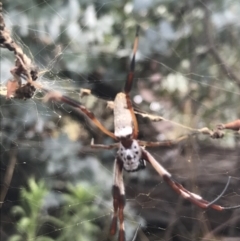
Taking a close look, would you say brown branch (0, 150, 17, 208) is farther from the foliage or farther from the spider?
the spider

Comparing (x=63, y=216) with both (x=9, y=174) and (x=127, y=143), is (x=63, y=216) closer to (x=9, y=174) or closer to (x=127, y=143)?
(x=9, y=174)

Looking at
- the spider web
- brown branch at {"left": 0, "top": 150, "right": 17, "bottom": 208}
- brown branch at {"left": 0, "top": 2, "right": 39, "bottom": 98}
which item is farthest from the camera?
brown branch at {"left": 0, "top": 150, "right": 17, "bottom": 208}

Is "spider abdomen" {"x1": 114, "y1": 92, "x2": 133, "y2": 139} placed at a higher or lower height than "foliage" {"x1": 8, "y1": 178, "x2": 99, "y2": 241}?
lower

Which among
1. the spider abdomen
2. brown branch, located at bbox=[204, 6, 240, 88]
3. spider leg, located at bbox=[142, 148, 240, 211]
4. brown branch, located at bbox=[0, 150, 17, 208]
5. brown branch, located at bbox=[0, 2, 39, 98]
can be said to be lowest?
spider leg, located at bbox=[142, 148, 240, 211]

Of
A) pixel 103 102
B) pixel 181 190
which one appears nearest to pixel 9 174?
pixel 103 102

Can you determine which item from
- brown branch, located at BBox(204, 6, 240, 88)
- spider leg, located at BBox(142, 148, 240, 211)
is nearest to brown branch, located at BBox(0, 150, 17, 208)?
brown branch, located at BBox(204, 6, 240, 88)

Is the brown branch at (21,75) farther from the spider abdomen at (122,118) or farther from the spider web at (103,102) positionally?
the spider web at (103,102)

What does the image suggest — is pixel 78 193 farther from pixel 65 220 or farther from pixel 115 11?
pixel 115 11
